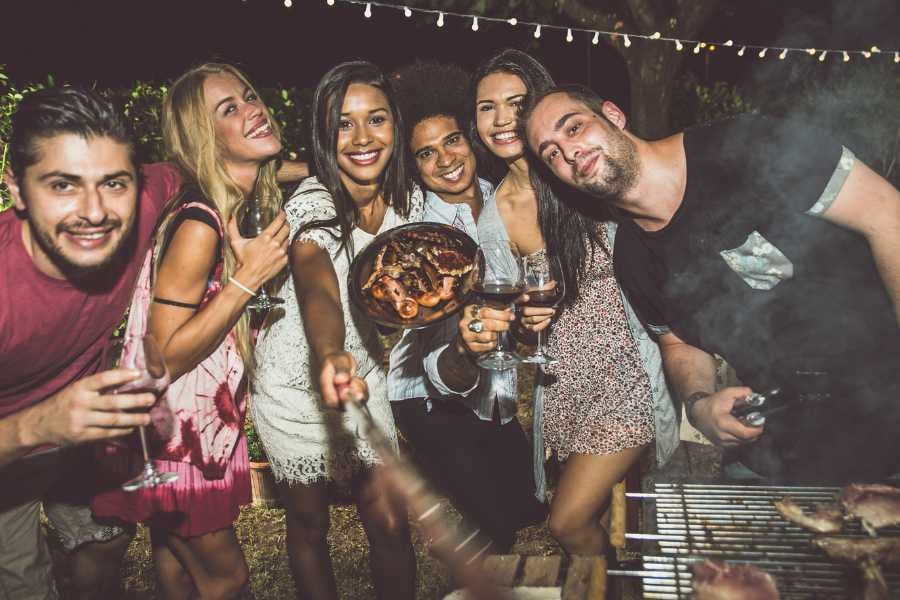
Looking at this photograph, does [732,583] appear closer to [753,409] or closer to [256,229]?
[753,409]

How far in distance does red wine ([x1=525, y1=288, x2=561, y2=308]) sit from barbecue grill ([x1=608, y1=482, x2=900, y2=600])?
0.95 metres

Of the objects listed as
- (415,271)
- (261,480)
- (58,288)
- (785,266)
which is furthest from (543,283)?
(261,480)

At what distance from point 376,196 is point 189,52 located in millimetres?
8727

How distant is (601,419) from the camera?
141 inches

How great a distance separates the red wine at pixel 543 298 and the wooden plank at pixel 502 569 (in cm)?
117

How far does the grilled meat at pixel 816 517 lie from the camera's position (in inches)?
90.9

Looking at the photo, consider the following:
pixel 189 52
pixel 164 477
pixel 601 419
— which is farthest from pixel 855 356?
pixel 189 52

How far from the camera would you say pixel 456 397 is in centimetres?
400

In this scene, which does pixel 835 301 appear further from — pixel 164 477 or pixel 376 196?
pixel 164 477

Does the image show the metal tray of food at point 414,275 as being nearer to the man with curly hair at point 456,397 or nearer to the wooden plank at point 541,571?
the man with curly hair at point 456,397

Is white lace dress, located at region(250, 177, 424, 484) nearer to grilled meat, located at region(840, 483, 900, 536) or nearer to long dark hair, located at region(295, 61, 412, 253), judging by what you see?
long dark hair, located at region(295, 61, 412, 253)

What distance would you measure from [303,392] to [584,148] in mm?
2001

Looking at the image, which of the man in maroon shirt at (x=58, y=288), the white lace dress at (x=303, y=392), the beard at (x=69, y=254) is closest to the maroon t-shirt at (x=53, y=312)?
the man in maroon shirt at (x=58, y=288)

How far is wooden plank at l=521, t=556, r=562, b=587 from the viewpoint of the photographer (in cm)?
232
